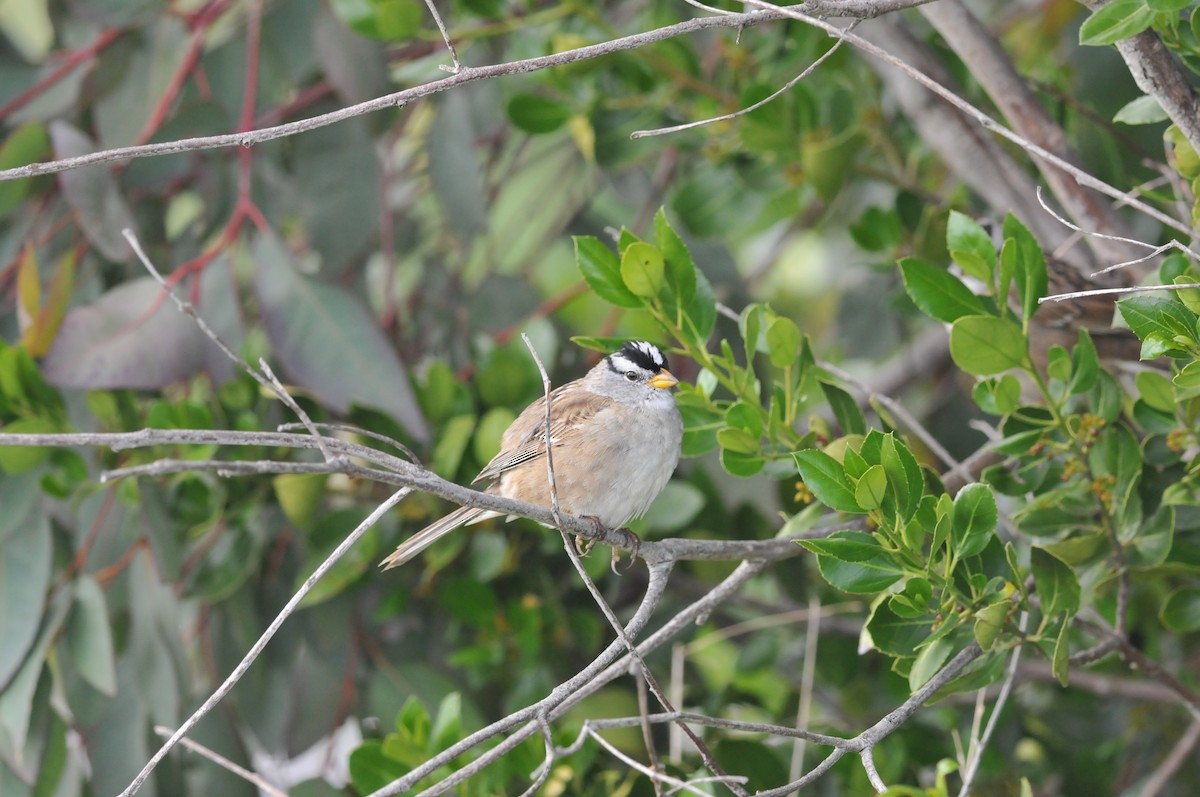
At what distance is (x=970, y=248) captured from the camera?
2.24m

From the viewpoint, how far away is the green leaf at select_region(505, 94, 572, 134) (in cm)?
331

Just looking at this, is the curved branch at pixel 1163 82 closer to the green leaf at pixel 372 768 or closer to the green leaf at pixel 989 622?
→ the green leaf at pixel 989 622

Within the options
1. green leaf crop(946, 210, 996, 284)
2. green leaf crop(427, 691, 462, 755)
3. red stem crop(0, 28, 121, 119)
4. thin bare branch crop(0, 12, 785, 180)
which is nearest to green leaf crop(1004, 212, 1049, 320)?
green leaf crop(946, 210, 996, 284)

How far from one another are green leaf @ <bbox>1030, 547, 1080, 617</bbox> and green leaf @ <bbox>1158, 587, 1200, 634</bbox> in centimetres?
50

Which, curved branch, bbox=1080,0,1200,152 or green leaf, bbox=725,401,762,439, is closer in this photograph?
curved branch, bbox=1080,0,1200,152

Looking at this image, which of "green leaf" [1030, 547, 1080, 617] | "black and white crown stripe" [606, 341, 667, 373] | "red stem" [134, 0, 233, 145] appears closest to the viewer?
"green leaf" [1030, 547, 1080, 617]

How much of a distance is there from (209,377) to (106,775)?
1.00 metres

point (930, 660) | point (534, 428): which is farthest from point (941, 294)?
point (534, 428)

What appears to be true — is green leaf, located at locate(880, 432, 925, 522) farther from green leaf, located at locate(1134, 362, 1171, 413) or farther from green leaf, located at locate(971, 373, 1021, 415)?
green leaf, located at locate(1134, 362, 1171, 413)

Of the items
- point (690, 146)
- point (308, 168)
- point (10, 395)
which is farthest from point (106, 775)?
point (690, 146)

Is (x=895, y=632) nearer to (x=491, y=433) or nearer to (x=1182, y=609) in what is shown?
(x=1182, y=609)

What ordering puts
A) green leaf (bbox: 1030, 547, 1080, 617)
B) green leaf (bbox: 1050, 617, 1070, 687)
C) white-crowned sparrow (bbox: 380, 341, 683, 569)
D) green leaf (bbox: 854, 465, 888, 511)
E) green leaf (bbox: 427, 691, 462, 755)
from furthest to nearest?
white-crowned sparrow (bbox: 380, 341, 683, 569) < green leaf (bbox: 427, 691, 462, 755) < green leaf (bbox: 1030, 547, 1080, 617) < green leaf (bbox: 1050, 617, 1070, 687) < green leaf (bbox: 854, 465, 888, 511)

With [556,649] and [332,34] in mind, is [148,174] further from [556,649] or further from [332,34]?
[556,649]

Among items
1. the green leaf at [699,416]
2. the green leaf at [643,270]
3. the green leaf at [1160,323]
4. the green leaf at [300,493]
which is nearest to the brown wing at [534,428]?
the green leaf at [300,493]
